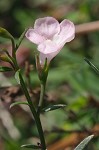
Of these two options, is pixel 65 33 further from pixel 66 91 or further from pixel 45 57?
pixel 66 91

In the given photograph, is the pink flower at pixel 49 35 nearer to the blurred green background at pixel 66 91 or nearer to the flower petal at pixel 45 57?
the flower petal at pixel 45 57

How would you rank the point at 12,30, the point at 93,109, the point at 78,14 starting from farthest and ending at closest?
the point at 12,30, the point at 78,14, the point at 93,109

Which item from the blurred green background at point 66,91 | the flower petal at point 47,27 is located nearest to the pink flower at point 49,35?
the flower petal at point 47,27

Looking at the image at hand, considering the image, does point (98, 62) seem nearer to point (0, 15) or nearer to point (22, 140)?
point (22, 140)

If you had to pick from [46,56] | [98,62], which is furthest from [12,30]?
[46,56]

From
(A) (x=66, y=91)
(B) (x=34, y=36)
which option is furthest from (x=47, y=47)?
(A) (x=66, y=91)

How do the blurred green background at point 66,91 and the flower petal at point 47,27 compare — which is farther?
the blurred green background at point 66,91

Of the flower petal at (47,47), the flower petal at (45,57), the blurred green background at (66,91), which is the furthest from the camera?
the blurred green background at (66,91)
